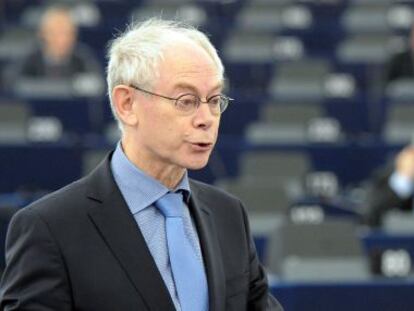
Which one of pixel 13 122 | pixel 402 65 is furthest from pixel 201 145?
pixel 402 65

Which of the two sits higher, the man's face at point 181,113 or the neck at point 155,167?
the man's face at point 181,113

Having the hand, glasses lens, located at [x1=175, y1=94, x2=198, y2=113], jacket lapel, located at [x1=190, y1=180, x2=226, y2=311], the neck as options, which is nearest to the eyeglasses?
glasses lens, located at [x1=175, y1=94, x2=198, y2=113]

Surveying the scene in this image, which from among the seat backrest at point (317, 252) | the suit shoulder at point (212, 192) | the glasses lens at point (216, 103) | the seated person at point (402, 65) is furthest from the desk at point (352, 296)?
the seated person at point (402, 65)

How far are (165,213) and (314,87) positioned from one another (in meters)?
8.03

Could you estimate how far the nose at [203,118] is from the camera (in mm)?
2373

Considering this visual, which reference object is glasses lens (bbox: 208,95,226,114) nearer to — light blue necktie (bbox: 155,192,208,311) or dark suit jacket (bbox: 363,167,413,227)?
light blue necktie (bbox: 155,192,208,311)

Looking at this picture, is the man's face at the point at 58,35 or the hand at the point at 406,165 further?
the man's face at the point at 58,35

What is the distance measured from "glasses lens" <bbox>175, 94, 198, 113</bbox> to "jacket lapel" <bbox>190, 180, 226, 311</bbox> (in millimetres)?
230

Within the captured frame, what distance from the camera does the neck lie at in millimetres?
2436

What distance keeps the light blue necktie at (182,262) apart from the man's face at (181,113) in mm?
98

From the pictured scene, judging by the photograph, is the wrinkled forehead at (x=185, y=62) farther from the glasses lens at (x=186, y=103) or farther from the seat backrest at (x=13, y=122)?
the seat backrest at (x=13, y=122)

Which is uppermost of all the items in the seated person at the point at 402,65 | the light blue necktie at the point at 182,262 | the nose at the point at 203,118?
the nose at the point at 203,118

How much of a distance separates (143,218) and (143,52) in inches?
12.8

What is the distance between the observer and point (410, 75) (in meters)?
11.1
